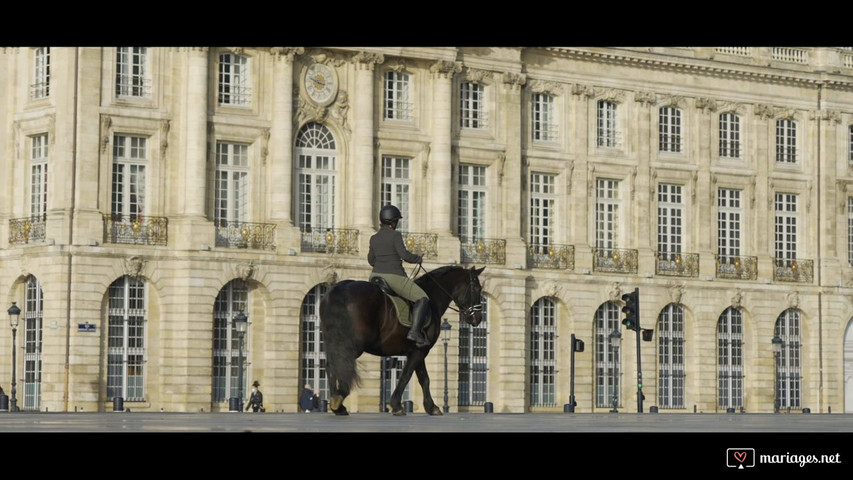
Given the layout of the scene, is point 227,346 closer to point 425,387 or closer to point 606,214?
point 606,214

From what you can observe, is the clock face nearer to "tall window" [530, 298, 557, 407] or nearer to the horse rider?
"tall window" [530, 298, 557, 407]

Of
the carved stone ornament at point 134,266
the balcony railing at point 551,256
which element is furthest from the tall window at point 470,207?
the carved stone ornament at point 134,266

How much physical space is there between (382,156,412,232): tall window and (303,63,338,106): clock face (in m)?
2.54

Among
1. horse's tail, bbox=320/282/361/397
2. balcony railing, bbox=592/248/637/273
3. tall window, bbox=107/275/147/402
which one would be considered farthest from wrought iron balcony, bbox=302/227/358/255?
horse's tail, bbox=320/282/361/397

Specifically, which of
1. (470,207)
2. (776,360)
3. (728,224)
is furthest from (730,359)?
(470,207)

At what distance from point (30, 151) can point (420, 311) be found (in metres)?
28.5

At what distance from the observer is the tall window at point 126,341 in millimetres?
48000

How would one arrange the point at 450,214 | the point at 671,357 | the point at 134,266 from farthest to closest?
the point at 671,357
the point at 450,214
the point at 134,266

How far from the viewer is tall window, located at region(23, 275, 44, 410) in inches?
1893

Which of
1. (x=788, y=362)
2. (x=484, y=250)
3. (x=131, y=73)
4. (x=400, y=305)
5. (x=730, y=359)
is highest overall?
(x=131, y=73)

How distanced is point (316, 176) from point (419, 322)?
29928 mm

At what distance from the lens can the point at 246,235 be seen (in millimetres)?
50312
